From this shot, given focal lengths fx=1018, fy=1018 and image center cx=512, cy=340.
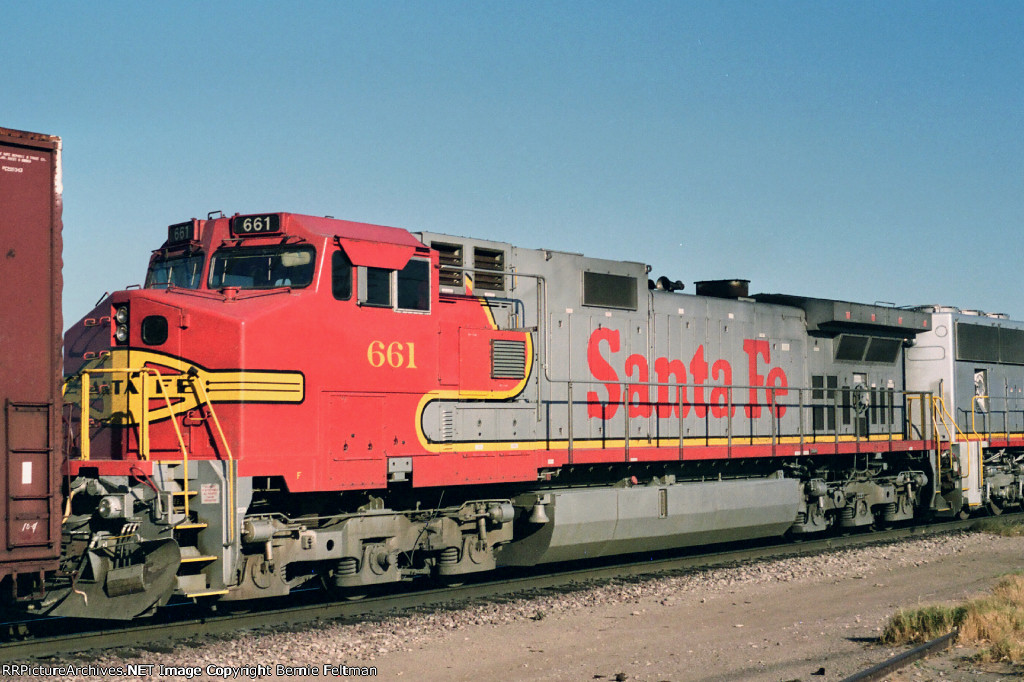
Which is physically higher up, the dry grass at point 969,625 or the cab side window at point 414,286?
the cab side window at point 414,286

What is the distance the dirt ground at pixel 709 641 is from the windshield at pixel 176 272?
15.1ft

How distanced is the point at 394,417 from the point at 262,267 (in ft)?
7.02

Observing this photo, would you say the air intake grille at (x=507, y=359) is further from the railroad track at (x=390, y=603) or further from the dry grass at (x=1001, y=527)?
the dry grass at (x=1001, y=527)

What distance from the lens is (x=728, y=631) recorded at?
10.2m

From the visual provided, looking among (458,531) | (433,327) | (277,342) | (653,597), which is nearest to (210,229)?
(277,342)

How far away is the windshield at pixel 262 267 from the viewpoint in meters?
10.6

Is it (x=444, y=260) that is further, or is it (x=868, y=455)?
(x=868, y=455)

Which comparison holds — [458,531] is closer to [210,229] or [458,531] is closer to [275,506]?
[275,506]

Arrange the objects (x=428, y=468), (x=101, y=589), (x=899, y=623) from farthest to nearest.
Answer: (x=428, y=468) < (x=899, y=623) < (x=101, y=589)

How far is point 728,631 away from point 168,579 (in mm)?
5396

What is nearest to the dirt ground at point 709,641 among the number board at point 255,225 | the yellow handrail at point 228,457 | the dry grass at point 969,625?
the dry grass at point 969,625

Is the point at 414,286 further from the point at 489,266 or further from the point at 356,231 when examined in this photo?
the point at 489,266

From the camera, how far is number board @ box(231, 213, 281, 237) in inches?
419

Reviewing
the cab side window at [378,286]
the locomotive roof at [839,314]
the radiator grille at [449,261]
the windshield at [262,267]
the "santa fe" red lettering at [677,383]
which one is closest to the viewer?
the windshield at [262,267]
